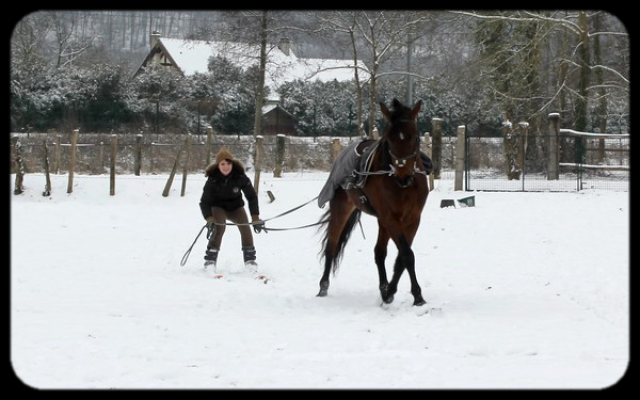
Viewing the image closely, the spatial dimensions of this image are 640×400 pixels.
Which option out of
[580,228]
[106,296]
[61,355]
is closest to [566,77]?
[580,228]

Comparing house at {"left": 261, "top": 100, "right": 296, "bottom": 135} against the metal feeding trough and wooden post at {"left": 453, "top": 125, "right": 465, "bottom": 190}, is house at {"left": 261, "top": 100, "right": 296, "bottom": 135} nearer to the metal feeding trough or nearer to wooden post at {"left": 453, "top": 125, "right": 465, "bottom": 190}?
wooden post at {"left": 453, "top": 125, "right": 465, "bottom": 190}

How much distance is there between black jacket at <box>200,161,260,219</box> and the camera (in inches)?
453

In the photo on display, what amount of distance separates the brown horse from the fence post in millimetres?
14170

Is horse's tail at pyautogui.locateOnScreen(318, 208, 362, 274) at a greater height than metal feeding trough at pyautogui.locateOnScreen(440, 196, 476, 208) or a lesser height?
lesser

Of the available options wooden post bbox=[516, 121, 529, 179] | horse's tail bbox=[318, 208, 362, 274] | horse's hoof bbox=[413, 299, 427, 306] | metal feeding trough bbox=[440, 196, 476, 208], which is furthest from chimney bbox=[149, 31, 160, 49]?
horse's hoof bbox=[413, 299, 427, 306]

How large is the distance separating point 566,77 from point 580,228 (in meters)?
12.1

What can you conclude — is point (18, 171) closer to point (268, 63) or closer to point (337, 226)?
point (268, 63)

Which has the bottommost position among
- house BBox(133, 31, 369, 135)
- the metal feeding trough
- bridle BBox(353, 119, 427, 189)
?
the metal feeding trough

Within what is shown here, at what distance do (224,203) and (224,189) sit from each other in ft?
0.64

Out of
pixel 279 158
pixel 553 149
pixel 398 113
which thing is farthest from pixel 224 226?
pixel 279 158

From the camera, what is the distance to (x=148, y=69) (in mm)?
41906

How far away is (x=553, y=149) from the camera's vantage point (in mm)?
23281

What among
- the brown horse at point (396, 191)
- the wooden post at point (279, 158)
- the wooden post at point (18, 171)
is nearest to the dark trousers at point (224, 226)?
the brown horse at point (396, 191)

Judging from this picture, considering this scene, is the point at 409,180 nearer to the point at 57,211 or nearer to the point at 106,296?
the point at 106,296
